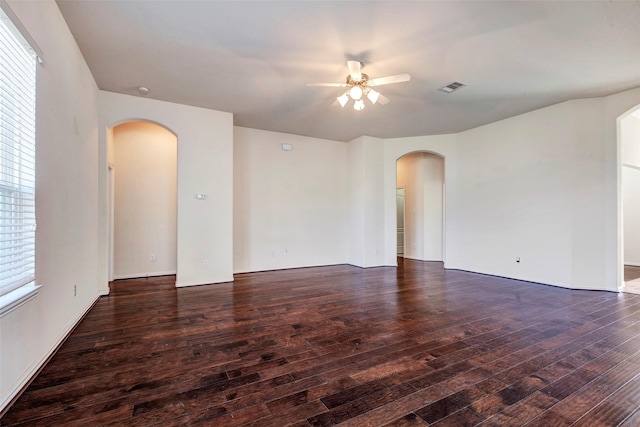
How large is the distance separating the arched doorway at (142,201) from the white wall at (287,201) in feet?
4.21

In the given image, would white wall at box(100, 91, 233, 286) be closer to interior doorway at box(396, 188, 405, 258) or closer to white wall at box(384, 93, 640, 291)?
white wall at box(384, 93, 640, 291)

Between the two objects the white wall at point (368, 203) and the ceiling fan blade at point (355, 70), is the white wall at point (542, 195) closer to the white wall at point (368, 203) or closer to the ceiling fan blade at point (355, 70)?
the white wall at point (368, 203)

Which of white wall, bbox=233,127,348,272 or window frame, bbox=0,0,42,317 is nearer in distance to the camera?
window frame, bbox=0,0,42,317

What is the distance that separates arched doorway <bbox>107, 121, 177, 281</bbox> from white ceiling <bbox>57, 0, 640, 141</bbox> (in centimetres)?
135

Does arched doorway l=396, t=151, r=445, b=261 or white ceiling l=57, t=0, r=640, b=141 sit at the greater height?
white ceiling l=57, t=0, r=640, b=141

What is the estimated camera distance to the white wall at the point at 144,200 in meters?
5.27

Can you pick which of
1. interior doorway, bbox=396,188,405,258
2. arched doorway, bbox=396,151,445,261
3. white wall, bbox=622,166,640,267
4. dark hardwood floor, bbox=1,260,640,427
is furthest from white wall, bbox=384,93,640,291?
white wall, bbox=622,166,640,267

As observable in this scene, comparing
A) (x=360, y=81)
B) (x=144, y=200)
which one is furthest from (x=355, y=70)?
(x=144, y=200)

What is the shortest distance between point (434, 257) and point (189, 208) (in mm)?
6080

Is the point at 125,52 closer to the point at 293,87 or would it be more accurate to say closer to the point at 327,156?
the point at 293,87

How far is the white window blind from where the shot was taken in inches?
68.8

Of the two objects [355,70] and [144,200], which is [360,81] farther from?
[144,200]

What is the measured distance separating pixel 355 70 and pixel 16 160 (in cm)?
305

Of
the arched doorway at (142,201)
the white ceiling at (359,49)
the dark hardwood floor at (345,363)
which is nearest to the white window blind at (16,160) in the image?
the dark hardwood floor at (345,363)
